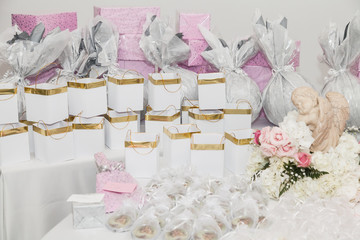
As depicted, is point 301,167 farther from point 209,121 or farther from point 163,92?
point 163,92

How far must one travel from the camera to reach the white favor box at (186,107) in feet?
7.80

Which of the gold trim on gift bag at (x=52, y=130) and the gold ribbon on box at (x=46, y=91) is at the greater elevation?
the gold ribbon on box at (x=46, y=91)

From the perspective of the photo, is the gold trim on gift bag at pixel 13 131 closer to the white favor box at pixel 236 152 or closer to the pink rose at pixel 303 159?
the white favor box at pixel 236 152

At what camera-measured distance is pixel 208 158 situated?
76.5 inches

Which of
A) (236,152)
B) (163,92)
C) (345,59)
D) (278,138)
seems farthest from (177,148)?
(345,59)

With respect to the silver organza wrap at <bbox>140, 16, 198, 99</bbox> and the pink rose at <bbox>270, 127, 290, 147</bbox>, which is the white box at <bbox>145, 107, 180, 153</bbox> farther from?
the pink rose at <bbox>270, 127, 290, 147</bbox>

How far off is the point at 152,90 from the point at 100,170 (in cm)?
55

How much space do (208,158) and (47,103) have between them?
76 centimetres

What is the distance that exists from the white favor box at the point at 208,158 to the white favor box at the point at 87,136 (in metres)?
0.48

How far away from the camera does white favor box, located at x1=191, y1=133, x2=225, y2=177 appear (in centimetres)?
193

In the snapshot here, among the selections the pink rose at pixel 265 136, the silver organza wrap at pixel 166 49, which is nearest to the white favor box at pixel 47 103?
the silver organza wrap at pixel 166 49

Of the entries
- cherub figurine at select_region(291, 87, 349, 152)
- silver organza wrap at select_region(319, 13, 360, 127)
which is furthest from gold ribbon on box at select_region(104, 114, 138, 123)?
silver organza wrap at select_region(319, 13, 360, 127)

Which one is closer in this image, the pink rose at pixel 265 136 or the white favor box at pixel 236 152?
the pink rose at pixel 265 136

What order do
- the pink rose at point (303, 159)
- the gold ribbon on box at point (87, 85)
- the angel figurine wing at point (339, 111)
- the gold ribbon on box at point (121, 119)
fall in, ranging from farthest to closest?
1. the gold ribbon on box at point (121, 119)
2. the gold ribbon on box at point (87, 85)
3. the angel figurine wing at point (339, 111)
4. the pink rose at point (303, 159)
